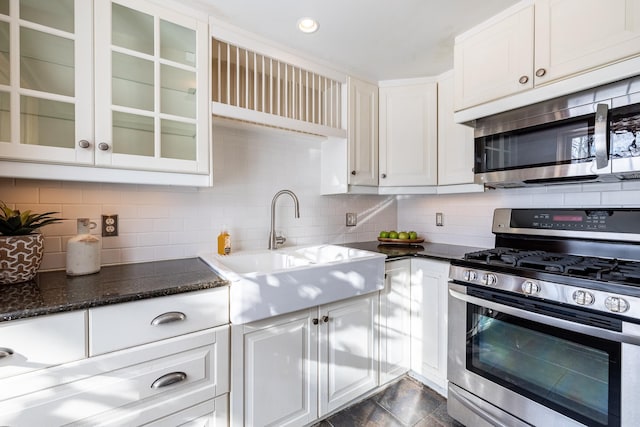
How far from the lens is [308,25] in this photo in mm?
1604

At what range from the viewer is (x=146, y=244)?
1.62 m

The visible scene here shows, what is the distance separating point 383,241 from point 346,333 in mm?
1014

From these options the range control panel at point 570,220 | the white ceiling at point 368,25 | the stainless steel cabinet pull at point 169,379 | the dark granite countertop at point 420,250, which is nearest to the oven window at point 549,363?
the dark granite countertop at point 420,250

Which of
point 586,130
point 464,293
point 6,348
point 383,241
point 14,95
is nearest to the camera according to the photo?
point 6,348

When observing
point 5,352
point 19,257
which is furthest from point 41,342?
point 19,257

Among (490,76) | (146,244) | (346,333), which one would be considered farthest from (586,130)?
(146,244)

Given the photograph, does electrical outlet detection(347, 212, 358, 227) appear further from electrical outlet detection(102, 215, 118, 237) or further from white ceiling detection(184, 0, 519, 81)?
electrical outlet detection(102, 215, 118, 237)

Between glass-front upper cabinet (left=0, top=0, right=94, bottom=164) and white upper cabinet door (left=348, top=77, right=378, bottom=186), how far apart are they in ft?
5.01

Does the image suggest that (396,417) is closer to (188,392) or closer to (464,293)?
(464,293)

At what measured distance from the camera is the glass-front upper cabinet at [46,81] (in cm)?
109

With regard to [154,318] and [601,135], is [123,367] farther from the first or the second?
[601,135]

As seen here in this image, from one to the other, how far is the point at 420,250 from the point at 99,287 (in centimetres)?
186

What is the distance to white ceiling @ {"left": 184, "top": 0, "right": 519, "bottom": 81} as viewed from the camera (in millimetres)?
1452

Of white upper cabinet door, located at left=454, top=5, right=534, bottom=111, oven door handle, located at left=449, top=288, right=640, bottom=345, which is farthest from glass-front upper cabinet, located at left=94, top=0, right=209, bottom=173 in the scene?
oven door handle, located at left=449, top=288, right=640, bottom=345
